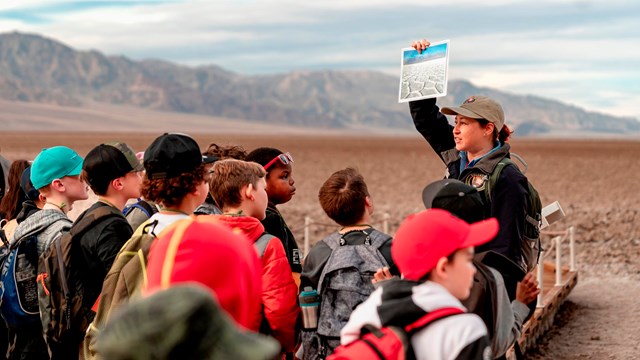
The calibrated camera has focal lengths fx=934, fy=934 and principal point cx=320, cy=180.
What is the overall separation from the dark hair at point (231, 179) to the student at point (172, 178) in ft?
1.41

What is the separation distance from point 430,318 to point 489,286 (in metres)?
0.81

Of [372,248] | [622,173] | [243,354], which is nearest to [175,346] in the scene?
[243,354]

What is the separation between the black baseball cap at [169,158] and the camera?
12.3 ft

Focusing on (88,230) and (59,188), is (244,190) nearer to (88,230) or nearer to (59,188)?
(88,230)

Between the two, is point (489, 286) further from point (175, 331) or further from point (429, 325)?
point (175, 331)

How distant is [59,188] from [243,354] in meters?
3.28

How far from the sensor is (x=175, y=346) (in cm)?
164

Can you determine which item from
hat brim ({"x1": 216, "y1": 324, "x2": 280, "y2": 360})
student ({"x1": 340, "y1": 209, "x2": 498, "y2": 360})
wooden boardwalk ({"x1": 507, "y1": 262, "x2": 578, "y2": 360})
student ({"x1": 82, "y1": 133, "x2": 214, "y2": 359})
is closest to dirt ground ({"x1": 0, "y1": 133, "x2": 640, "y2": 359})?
wooden boardwalk ({"x1": 507, "y1": 262, "x2": 578, "y2": 360})

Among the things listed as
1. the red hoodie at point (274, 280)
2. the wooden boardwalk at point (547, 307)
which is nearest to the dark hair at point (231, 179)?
the red hoodie at point (274, 280)

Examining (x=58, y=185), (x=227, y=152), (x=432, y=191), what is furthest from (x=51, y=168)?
(x=432, y=191)

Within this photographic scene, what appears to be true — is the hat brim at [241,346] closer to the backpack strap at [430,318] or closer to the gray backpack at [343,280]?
the backpack strap at [430,318]

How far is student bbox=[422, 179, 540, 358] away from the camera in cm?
345

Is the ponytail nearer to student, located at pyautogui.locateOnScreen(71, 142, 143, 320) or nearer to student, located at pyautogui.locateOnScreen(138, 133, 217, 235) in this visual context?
student, located at pyautogui.locateOnScreen(138, 133, 217, 235)

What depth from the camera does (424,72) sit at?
15.8 ft
